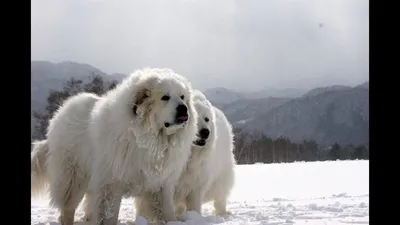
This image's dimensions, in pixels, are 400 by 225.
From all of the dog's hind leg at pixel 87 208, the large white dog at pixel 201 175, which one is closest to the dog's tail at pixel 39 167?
the dog's hind leg at pixel 87 208

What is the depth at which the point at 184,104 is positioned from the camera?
4.75 metres

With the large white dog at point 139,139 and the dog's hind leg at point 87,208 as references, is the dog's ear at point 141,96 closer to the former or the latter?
the large white dog at point 139,139

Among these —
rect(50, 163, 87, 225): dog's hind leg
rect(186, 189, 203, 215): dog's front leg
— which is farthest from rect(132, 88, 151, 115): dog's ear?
rect(186, 189, 203, 215): dog's front leg

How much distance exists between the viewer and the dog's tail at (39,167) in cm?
611

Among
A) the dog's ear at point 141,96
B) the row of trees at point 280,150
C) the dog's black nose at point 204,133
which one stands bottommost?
the row of trees at point 280,150

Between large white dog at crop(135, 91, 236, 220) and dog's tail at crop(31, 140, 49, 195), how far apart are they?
4.38ft

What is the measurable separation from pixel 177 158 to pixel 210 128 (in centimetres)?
99

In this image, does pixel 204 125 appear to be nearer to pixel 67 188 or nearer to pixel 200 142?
pixel 200 142

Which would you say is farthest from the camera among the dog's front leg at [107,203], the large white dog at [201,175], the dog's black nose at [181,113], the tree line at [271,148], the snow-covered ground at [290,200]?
the tree line at [271,148]

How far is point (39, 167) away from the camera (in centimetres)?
615

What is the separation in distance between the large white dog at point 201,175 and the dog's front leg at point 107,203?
49 cm

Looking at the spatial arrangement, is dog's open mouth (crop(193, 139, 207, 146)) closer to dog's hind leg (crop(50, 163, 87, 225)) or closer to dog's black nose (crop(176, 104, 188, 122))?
dog's black nose (crop(176, 104, 188, 122))
